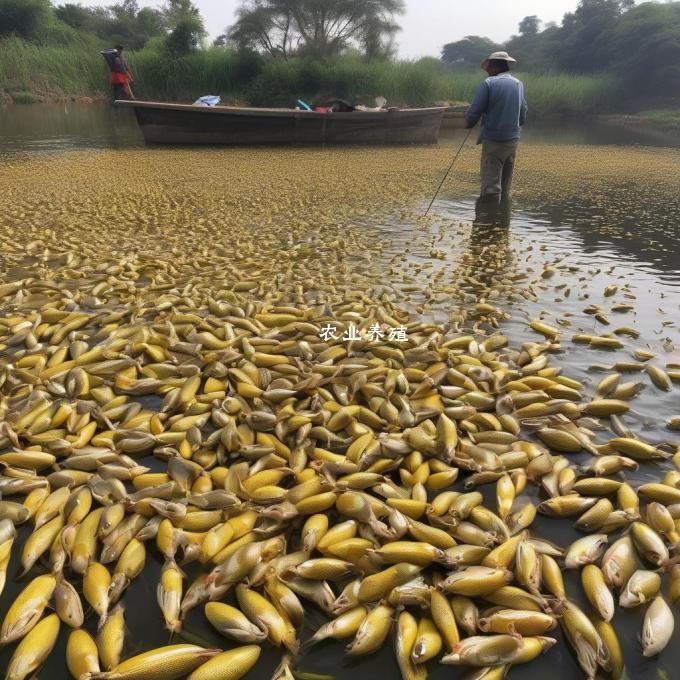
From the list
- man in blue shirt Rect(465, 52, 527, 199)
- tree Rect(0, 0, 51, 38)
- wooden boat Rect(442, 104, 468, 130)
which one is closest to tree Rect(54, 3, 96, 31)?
tree Rect(0, 0, 51, 38)

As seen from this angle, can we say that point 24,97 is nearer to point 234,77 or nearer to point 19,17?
point 234,77

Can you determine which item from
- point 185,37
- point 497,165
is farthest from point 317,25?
point 497,165

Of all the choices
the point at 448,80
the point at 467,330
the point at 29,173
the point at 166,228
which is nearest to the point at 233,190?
the point at 166,228

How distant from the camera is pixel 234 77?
26031mm

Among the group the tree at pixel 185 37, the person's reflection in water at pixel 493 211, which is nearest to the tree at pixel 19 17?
the tree at pixel 185 37

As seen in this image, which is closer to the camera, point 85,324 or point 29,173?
point 85,324

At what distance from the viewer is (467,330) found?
3.26 meters

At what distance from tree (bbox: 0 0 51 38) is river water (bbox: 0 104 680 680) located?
36985 mm

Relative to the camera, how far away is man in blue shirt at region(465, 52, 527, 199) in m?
6.59

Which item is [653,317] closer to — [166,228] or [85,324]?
[85,324]

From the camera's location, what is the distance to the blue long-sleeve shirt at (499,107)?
661 cm

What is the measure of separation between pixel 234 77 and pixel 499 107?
932 inches

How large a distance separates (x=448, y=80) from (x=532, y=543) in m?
29.1

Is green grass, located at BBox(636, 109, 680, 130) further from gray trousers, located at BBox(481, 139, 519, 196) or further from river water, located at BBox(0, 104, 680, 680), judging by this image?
gray trousers, located at BBox(481, 139, 519, 196)
